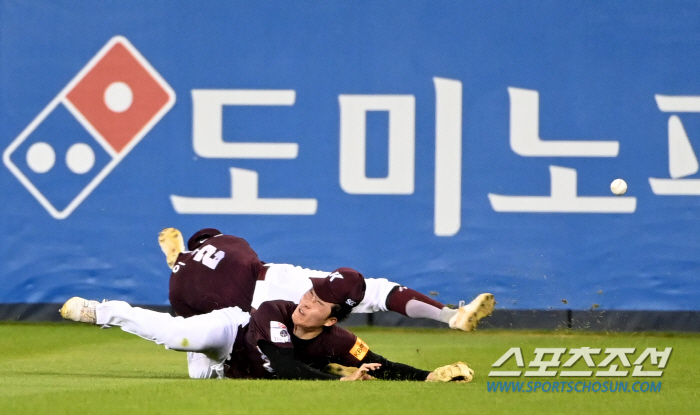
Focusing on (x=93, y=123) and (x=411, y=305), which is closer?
(x=411, y=305)

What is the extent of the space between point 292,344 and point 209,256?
4.45 ft

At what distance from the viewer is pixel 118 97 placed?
11133mm

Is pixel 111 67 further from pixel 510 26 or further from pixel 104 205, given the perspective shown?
pixel 510 26

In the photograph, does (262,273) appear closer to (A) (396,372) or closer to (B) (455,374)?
(A) (396,372)

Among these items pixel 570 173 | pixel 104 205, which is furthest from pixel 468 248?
pixel 104 205

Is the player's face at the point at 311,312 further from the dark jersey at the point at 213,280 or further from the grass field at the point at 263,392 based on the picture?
the dark jersey at the point at 213,280

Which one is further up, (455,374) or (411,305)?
(411,305)

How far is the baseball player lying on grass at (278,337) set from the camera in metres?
6.19

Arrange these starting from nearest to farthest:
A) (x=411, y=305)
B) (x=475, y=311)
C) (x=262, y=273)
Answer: (x=475, y=311) → (x=411, y=305) → (x=262, y=273)

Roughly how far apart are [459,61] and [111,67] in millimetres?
3676

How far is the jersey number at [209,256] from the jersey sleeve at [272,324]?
2.89ft

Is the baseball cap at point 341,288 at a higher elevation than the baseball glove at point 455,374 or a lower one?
higher

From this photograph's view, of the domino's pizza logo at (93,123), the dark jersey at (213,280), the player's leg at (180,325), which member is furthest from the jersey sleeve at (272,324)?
the domino's pizza logo at (93,123)

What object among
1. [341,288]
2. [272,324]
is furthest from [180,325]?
[341,288]
